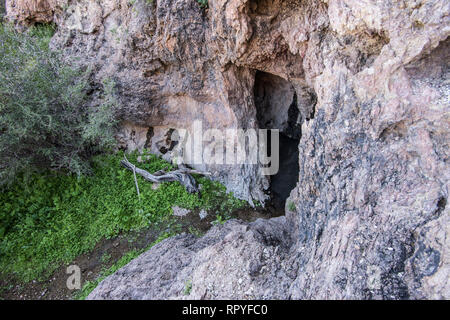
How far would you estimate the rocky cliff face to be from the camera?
259 cm

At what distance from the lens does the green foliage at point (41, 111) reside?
229 inches

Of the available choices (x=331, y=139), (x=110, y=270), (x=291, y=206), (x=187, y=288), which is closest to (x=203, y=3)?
(x=331, y=139)

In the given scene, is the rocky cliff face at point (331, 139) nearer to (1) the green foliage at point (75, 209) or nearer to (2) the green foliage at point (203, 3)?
(2) the green foliage at point (203, 3)

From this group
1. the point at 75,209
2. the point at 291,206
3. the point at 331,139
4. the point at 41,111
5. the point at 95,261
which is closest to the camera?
the point at 331,139

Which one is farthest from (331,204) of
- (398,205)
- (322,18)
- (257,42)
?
(257,42)

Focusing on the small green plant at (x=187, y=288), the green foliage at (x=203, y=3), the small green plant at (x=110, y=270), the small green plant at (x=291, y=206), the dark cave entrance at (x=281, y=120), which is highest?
the green foliage at (x=203, y=3)

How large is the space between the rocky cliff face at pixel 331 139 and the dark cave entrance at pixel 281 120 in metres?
1.29

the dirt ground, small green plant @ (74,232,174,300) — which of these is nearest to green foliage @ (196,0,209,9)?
the dirt ground

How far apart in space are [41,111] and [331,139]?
582 centimetres

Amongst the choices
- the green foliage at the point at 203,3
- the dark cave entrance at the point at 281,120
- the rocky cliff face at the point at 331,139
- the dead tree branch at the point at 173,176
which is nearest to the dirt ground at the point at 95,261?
the dead tree branch at the point at 173,176

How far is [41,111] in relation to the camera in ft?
20.1

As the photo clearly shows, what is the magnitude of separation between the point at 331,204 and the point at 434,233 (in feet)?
3.92

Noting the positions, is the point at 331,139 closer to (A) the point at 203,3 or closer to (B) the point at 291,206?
(B) the point at 291,206

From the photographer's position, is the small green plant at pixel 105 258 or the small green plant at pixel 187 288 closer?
the small green plant at pixel 187 288
